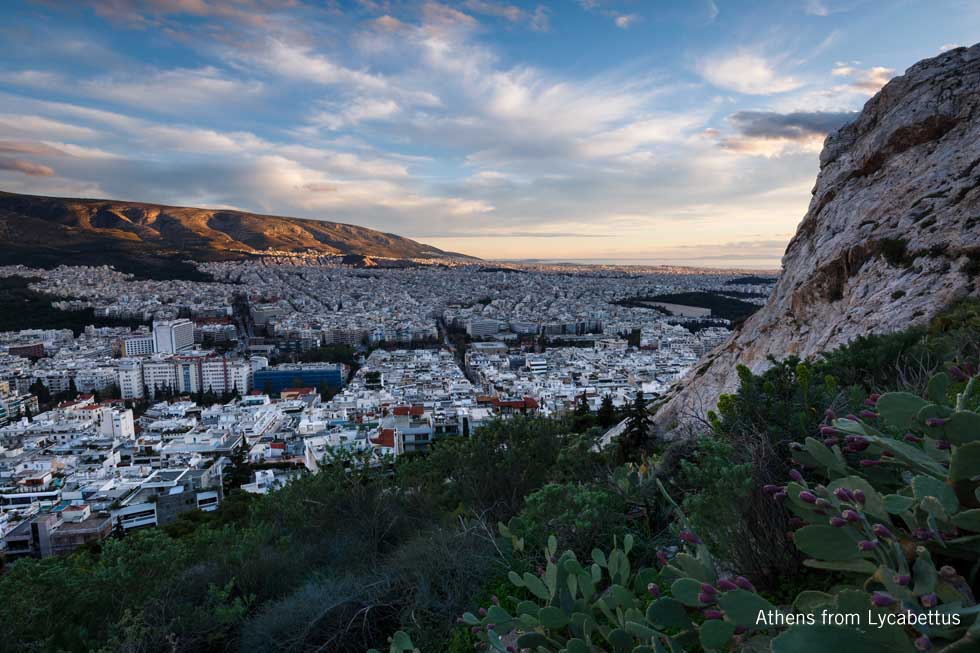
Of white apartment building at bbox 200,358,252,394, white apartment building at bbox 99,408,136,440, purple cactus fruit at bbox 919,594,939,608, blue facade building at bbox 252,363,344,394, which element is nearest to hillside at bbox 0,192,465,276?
white apartment building at bbox 200,358,252,394

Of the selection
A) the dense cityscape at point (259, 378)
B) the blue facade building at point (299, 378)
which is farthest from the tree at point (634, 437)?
the blue facade building at point (299, 378)

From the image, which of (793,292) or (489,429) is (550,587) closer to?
(489,429)

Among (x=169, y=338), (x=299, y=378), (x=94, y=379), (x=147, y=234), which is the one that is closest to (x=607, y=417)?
(x=299, y=378)

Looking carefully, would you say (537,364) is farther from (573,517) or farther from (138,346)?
(138,346)

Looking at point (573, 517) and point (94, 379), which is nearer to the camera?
point (573, 517)

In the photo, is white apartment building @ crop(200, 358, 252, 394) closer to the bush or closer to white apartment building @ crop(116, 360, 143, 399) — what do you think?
white apartment building @ crop(116, 360, 143, 399)

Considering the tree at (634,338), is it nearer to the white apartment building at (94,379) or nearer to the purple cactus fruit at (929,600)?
the white apartment building at (94,379)
